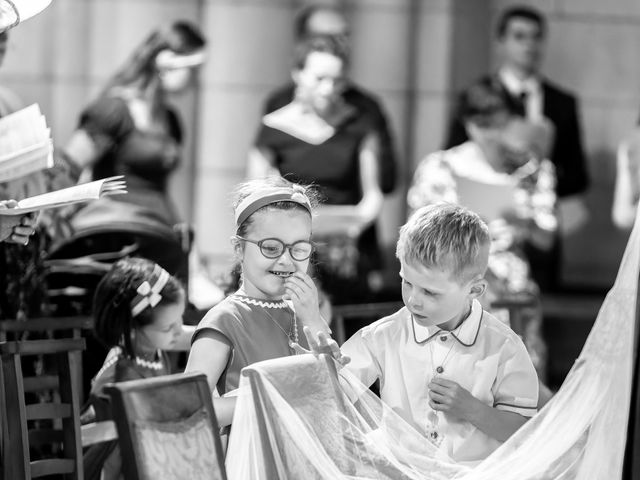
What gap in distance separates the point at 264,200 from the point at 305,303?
11.8 inches

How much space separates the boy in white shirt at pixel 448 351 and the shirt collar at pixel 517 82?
4.92 metres

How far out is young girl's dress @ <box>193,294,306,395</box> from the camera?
2967mm

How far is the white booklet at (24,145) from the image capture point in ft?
11.5

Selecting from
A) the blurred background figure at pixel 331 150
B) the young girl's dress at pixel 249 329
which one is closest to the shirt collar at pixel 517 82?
the blurred background figure at pixel 331 150

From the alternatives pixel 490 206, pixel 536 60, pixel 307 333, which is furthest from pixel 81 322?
pixel 536 60

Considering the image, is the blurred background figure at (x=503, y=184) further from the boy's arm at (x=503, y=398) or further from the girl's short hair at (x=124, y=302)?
the boy's arm at (x=503, y=398)

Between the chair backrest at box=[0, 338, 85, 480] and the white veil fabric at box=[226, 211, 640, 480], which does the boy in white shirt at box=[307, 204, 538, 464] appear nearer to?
the white veil fabric at box=[226, 211, 640, 480]

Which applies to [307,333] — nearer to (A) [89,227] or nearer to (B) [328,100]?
(A) [89,227]

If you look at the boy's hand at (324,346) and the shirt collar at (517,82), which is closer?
the boy's hand at (324,346)

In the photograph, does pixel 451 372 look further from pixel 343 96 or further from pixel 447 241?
pixel 343 96

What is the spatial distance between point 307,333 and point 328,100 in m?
4.50

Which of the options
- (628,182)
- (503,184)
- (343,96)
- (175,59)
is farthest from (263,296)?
(343,96)

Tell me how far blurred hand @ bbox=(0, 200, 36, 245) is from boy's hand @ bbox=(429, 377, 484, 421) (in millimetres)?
1134

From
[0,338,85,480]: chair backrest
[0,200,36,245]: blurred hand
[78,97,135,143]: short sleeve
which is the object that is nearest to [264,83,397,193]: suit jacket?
[78,97,135,143]: short sleeve
